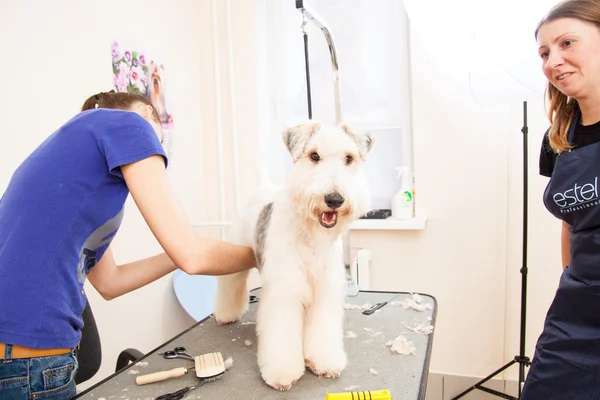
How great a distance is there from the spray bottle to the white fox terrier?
124 cm

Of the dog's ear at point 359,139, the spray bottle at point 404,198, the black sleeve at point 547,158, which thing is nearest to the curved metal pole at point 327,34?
the dog's ear at point 359,139

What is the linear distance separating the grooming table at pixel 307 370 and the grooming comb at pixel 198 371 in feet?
0.06

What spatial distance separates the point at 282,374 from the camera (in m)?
1.23

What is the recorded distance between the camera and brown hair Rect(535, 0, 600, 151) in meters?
1.14

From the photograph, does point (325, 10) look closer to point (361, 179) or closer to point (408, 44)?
point (408, 44)

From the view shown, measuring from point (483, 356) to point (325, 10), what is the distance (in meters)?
2.43

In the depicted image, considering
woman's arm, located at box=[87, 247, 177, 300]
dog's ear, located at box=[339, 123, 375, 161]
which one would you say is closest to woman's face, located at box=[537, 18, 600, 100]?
dog's ear, located at box=[339, 123, 375, 161]

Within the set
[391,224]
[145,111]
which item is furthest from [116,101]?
[391,224]

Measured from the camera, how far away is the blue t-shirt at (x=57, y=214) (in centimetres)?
96

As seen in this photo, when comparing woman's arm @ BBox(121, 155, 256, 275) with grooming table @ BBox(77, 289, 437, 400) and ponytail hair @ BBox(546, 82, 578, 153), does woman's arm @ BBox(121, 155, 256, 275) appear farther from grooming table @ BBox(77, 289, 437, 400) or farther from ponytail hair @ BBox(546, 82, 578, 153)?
ponytail hair @ BBox(546, 82, 578, 153)

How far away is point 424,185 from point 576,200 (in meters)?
1.42

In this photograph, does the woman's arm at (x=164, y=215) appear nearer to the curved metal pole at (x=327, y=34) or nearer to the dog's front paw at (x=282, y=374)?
the dog's front paw at (x=282, y=374)

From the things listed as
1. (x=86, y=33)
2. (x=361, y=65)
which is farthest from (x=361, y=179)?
(x=361, y=65)

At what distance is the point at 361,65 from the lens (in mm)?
2816
